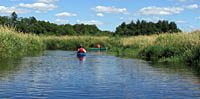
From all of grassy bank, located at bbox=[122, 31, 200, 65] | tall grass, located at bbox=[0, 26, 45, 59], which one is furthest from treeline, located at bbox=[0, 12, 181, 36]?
grassy bank, located at bbox=[122, 31, 200, 65]

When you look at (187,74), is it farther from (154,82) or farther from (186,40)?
(186,40)

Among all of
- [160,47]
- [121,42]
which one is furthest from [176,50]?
[121,42]

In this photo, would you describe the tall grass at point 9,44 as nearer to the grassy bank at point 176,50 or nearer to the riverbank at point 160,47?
the riverbank at point 160,47

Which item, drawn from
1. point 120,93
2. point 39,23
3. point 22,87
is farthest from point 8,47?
point 39,23

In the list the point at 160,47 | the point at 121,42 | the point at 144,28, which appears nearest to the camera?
the point at 160,47

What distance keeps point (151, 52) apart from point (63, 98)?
19.3 meters

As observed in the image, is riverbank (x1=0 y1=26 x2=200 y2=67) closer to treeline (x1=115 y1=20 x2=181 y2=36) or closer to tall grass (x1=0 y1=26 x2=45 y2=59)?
tall grass (x1=0 y1=26 x2=45 y2=59)

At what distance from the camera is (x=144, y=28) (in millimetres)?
89750

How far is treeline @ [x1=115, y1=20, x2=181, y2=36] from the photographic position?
86.9m

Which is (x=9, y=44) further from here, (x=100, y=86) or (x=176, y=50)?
(x=100, y=86)

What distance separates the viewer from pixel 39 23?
86.4 metres

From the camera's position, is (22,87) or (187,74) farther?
(187,74)

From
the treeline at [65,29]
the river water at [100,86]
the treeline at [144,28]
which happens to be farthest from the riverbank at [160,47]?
the treeline at [144,28]

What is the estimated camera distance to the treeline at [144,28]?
285ft
